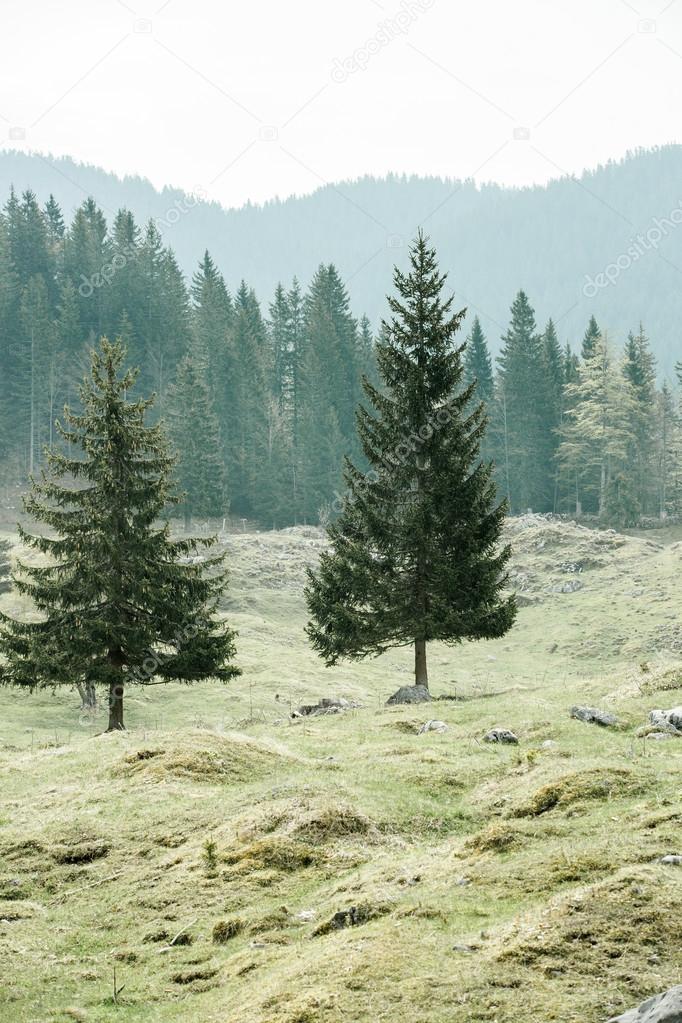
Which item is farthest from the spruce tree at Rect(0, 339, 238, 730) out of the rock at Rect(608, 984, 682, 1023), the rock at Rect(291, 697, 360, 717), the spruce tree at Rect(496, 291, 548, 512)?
the spruce tree at Rect(496, 291, 548, 512)

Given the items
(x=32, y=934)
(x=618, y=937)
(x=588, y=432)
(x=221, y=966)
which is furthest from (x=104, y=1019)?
(x=588, y=432)

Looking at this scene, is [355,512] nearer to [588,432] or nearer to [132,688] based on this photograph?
[132,688]

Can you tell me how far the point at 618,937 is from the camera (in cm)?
Answer: 716

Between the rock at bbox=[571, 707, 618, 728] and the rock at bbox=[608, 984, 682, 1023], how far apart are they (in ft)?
41.2

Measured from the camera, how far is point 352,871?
10.8m

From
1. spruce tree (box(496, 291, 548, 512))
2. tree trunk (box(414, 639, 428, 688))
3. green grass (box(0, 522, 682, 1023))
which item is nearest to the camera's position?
green grass (box(0, 522, 682, 1023))

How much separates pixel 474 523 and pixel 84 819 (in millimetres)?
18199

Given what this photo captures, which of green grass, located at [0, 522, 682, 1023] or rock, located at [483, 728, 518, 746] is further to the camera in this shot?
rock, located at [483, 728, 518, 746]

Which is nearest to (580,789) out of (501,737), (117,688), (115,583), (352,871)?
(352,871)

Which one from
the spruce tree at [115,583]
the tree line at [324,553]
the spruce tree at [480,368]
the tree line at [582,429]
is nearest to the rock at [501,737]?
the tree line at [324,553]

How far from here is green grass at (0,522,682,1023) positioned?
23.2 feet

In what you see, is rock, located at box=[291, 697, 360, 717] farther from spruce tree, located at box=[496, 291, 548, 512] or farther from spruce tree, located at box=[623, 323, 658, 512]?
spruce tree, located at box=[496, 291, 548, 512]

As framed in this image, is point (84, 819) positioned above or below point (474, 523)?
below

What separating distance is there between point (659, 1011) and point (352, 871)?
562cm
